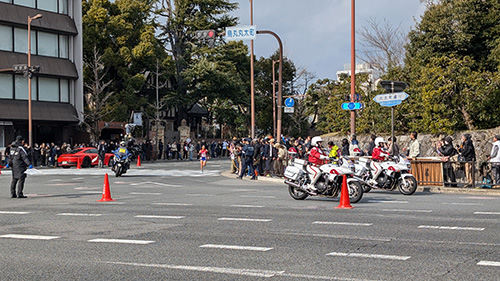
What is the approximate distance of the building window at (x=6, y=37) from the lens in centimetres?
4399

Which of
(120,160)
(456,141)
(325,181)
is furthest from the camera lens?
(120,160)

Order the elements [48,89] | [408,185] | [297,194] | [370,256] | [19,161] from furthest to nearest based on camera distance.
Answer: [48,89] → [408,185] → [19,161] → [297,194] → [370,256]

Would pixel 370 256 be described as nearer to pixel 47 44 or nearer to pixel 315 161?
pixel 315 161

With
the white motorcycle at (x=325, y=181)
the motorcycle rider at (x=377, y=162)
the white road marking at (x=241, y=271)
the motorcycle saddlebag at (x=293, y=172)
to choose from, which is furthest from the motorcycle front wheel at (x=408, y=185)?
the white road marking at (x=241, y=271)

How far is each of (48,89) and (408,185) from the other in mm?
36213

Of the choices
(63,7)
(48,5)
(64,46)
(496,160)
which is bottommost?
(496,160)

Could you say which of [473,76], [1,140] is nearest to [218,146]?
[1,140]

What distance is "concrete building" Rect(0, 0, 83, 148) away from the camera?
4400cm

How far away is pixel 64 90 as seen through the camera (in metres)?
48.9

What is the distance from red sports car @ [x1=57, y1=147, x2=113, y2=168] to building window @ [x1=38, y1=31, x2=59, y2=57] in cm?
1168

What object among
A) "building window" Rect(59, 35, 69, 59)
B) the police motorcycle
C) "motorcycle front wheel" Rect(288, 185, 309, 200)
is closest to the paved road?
"motorcycle front wheel" Rect(288, 185, 309, 200)

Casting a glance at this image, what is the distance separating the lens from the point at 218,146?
60.8 m

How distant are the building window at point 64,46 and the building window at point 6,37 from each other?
4613mm

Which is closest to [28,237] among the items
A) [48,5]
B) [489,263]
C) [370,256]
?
[370,256]
